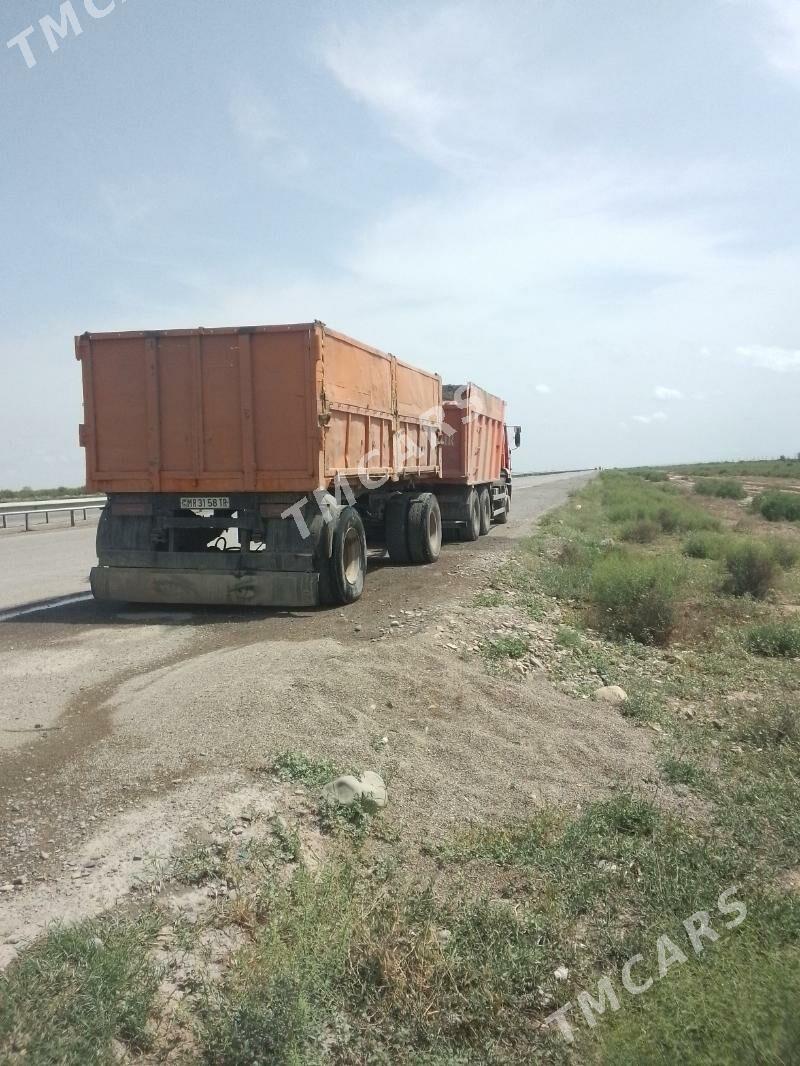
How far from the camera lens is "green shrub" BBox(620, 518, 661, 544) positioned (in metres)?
21.2

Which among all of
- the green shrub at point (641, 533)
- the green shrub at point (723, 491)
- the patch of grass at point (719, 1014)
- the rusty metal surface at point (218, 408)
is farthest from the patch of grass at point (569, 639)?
the green shrub at point (723, 491)

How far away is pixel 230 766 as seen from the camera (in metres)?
4.65

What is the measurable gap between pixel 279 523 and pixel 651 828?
18.4 feet

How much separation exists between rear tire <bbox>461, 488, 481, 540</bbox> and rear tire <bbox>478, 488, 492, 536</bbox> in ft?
2.09

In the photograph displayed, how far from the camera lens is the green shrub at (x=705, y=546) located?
1692cm

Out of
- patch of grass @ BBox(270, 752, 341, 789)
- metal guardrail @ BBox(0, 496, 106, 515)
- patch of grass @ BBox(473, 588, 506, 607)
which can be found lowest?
patch of grass @ BBox(270, 752, 341, 789)

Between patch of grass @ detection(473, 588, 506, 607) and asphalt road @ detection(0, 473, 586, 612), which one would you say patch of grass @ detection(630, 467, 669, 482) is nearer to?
asphalt road @ detection(0, 473, 586, 612)

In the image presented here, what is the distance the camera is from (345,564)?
9703mm

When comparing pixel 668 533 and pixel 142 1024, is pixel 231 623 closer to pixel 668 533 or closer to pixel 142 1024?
pixel 142 1024

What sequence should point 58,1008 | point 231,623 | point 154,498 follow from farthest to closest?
point 154,498 < point 231,623 < point 58,1008

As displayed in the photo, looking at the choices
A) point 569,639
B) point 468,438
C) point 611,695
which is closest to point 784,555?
point 468,438

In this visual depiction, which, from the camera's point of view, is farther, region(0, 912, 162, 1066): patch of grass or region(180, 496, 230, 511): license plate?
region(180, 496, 230, 511): license plate

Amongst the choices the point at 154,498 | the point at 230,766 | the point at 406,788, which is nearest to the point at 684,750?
the point at 406,788

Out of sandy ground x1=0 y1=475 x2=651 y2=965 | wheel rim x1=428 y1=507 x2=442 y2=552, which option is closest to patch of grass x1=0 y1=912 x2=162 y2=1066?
sandy ground x1=0 y1=475 x2=651 y2=965
